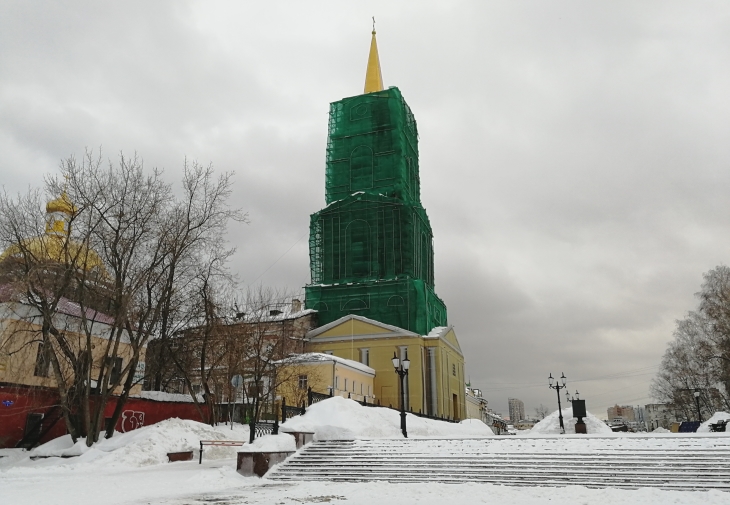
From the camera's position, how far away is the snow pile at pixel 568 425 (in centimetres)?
2945

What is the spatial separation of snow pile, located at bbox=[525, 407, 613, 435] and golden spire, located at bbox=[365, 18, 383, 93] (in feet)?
133

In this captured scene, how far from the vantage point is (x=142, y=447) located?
64.9ft

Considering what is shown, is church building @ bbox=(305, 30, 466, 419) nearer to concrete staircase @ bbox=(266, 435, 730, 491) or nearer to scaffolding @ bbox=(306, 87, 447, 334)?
scaffolding @ bbox=(306, 87, 447, 334)

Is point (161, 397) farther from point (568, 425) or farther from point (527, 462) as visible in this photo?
point (568, 425)

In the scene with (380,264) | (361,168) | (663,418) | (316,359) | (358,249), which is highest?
(361,168)

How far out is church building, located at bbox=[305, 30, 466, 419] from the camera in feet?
163

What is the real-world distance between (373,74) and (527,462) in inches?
2117

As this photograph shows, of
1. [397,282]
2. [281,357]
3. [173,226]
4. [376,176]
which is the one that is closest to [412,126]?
[376,176]

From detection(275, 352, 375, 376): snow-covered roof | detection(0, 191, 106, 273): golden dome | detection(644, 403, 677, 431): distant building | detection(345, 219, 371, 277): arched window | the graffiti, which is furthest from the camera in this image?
detection(644, 403, 677, 431): distant building

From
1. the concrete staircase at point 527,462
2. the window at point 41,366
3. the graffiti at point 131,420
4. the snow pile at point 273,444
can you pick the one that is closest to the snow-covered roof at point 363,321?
the graffiti at point 131,420

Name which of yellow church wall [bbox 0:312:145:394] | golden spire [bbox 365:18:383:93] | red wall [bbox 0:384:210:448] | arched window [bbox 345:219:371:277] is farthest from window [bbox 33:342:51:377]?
golden spire [bbox 365:18:383:93]

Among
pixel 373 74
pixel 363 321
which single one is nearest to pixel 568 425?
pixel 363 321

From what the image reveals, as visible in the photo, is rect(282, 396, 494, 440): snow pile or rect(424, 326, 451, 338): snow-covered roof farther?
rect(424, 326, 451, 338): snow-covered roof

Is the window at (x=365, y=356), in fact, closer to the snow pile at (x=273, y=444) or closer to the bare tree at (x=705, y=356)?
the bare tree at (x=705, y=356)
